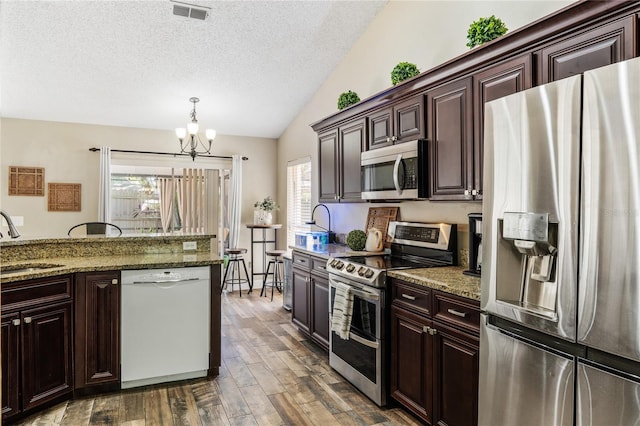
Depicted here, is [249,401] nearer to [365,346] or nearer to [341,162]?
[365,346]

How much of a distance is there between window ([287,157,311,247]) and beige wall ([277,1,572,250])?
1.03 ft

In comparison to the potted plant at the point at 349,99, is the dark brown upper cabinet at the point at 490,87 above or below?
below

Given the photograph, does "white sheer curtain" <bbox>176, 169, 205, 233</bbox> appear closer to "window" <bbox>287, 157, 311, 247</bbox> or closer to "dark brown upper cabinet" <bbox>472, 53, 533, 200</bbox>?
"window" <bbox>287, 157, 311, 247</bbox>

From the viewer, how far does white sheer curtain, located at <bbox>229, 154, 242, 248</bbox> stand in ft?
21.8

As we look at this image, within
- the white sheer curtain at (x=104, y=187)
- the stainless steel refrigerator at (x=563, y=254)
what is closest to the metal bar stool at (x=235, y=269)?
the white sheer curtain at (x=104, y=187)

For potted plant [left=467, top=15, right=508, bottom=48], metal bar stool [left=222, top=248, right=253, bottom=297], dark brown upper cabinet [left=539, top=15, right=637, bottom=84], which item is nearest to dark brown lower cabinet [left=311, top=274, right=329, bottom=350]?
potted plant [left=467, top=15, right=508, bottom=48]

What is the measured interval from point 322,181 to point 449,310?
2.65 metres

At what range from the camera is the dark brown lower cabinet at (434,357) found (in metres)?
2.17

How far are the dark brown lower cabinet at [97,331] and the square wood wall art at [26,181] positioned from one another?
3438 mm

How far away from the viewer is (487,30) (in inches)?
98.3

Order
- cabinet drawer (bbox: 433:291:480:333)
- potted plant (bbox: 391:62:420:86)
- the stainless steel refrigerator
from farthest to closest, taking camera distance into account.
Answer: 1. potted plant (bbox: 391:62:420:86)
2. cabinet drawer (bbox: 433:291:480:333)
3. the stainless steel refrigerator

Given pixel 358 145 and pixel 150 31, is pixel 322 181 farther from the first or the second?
pixel 150 31

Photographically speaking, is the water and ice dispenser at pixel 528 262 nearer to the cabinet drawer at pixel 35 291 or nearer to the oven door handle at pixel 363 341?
the oven door handle at pixel 363 341

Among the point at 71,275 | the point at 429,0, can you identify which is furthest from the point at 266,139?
the point at 71,275
